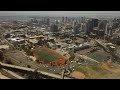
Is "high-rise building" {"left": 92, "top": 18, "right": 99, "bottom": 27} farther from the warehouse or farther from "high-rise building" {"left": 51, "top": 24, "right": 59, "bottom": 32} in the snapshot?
the warehouse

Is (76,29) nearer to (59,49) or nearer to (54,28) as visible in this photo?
(54,28)

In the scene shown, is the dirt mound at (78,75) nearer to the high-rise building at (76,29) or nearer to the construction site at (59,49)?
the construction site at (59,49)

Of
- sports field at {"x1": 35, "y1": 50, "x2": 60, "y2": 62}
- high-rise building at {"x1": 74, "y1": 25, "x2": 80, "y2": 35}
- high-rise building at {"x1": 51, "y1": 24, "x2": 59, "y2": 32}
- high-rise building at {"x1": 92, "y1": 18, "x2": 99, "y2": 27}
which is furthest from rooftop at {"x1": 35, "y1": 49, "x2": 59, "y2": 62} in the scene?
high-rise building at {"x1": 92, "y1": 18, "x2": 99, "y2": 27}

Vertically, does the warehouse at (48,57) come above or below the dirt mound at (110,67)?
above

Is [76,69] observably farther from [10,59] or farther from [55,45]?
[10,59]

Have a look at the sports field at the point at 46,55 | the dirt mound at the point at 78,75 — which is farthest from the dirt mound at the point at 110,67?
the sports field at the point at 46,55

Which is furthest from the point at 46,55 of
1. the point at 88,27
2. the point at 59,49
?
the point at 88,27
